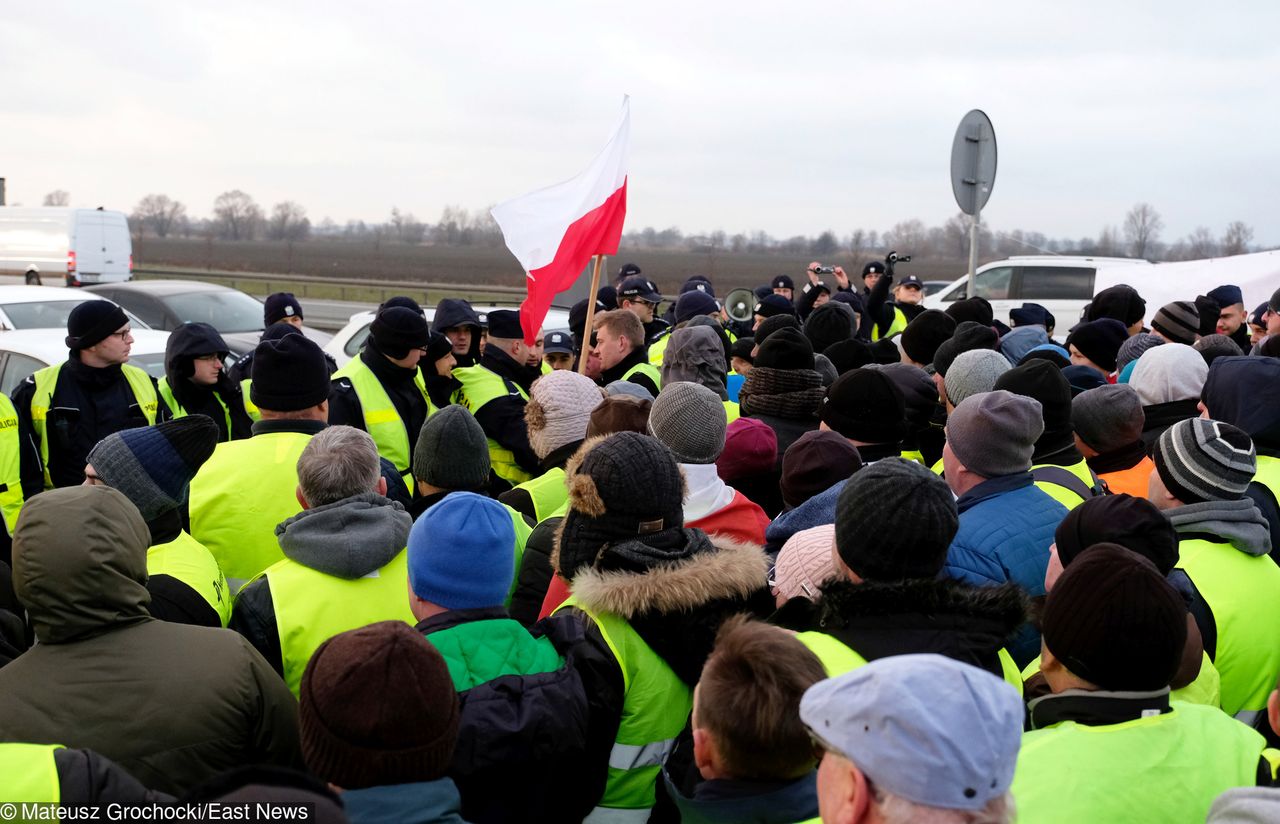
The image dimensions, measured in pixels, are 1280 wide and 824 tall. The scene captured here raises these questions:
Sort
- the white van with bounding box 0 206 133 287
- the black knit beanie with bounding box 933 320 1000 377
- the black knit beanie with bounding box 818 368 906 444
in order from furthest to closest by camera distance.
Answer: the white van with bounding box 0 206 133 287 → the black knit beanie with bounding box 933 320 1000 377 → the black knit beanie with bounding box 818 368 906 444

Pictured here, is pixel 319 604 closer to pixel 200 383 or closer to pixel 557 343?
pixel 200 383

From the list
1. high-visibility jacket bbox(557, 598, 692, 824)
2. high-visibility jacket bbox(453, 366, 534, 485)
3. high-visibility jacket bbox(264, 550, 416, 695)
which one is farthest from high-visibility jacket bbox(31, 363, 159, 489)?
high-visibility jacket bbox(557, 598, 692, 824)

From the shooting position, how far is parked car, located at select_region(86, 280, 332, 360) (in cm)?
1437

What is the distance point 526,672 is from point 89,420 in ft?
14.2

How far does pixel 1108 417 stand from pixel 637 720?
2716 millimetres

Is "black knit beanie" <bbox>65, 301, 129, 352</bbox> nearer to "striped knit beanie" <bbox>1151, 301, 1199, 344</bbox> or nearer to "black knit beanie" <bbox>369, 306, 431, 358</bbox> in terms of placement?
"black knit beanie" <bbox>369, 306, 431, 358</bbox>

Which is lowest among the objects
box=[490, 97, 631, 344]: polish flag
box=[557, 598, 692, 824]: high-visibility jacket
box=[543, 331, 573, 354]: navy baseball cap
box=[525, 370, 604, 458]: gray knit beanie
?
box=[557, 598, 692, 824]: high-visibility jacket

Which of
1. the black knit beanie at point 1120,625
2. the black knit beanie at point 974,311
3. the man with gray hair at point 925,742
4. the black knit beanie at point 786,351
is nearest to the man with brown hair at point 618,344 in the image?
the black knit beanie at point 786,351

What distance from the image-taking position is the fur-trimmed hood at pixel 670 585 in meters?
2.74

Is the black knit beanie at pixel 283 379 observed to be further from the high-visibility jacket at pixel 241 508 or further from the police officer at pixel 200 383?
the police officer at pixel 200 383

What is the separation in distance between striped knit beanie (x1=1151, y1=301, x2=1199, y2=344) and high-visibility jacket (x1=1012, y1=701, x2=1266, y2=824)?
5.56 metres

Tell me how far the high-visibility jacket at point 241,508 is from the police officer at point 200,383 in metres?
2.42

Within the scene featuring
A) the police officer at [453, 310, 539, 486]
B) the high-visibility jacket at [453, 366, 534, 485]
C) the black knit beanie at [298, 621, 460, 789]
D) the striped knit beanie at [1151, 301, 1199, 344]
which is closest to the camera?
the black knit beanie at [298, 621, 460, 789]

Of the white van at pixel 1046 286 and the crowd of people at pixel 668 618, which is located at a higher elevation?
the white van at pixel 1046 286
